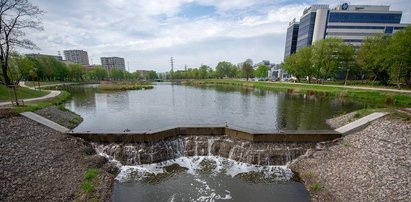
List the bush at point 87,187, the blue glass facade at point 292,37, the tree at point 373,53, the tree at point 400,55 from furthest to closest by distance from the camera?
1. the blue glass facade at point 292,37
2. the tree at point 373,53
3. the tree at point 400,55
4. the bush at point 87,187

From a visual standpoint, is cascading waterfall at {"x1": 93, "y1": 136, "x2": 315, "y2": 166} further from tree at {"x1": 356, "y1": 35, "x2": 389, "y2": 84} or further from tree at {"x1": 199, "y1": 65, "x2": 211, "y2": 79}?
tree at {"x1": 199, "y1": 65, "x2": 211, "y2": 79}

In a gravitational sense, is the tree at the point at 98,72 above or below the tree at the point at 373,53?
below

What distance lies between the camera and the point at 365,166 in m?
11.1

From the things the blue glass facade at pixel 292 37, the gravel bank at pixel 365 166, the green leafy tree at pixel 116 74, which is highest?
the blue glass facade at pixel 292 37

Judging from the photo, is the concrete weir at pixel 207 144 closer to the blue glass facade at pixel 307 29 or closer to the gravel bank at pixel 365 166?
the gravel bank at pixel 365 166

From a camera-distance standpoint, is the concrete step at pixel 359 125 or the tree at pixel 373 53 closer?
the concrete step at pixel 359 125

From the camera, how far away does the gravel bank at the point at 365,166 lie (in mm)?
9156

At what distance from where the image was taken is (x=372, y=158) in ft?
38.2

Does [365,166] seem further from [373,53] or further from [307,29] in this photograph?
[307,29]

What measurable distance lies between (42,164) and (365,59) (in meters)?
68.7

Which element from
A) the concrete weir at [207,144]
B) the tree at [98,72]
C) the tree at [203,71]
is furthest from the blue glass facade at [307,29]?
the tree at [98,72]

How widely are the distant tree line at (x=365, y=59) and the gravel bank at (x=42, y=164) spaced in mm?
55708

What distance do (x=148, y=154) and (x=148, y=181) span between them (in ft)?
8.94

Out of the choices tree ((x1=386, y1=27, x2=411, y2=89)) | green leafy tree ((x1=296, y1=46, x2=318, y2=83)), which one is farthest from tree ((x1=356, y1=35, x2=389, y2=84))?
green leafy tree ((x1=296, y1=46, x2=318, y2=83))
